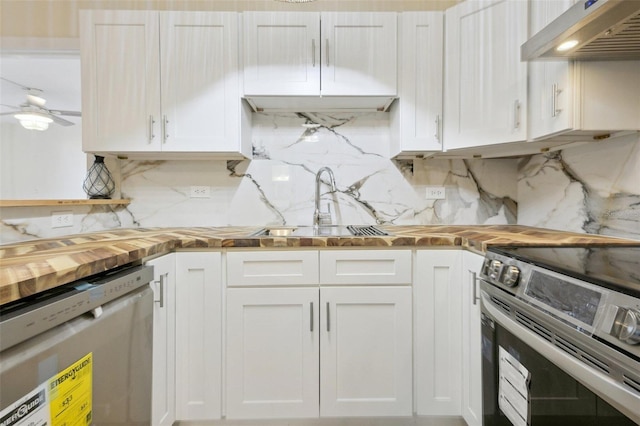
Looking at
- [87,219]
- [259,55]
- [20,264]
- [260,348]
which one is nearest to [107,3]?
[259,55]

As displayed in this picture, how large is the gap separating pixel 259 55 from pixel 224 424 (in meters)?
1.89

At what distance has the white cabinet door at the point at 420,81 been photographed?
1.61 meters

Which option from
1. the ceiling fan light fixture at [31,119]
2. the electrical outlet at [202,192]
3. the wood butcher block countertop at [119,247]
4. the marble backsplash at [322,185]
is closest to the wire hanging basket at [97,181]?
the marble backsplash at [322,185]

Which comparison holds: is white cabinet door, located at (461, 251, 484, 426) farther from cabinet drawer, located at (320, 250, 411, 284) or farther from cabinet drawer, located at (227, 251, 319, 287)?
cabinet drawer, located at (227, 251, 319, 287)

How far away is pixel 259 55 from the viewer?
1.60m

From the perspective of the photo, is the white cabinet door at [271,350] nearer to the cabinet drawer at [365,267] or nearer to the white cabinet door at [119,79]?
the cabinet drawer at [365,267]

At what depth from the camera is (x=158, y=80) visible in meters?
1.60

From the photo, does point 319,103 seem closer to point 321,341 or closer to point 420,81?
point 420,81

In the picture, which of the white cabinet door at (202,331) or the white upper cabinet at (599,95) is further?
the white cabinet door at (202,331)

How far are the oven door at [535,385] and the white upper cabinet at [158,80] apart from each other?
1.55 metres

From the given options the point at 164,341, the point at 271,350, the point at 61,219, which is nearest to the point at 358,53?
the point at 271,350

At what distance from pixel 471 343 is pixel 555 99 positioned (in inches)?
42.7

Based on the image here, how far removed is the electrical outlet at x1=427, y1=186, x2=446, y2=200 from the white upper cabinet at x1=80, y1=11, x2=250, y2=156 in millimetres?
1294

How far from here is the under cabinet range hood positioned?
821mm
